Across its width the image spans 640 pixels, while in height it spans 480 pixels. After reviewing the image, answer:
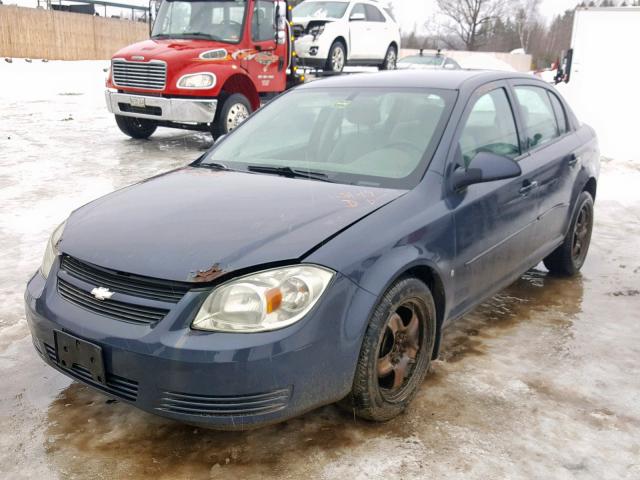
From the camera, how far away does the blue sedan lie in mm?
2391

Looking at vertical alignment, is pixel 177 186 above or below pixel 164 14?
below

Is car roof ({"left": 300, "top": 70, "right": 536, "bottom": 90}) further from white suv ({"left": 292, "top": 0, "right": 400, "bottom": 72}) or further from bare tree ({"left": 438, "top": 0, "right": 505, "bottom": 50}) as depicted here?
bare tree ({"left": 438, "top": 0, "right": 505, "bottom": 50})

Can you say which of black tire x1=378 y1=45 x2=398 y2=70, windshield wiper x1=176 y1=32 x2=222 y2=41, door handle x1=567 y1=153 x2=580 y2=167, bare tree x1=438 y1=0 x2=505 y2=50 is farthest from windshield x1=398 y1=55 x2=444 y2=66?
bare tree x1=438 y1=0 x2=505 y2=50

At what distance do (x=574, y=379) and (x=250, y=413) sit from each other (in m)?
1.92

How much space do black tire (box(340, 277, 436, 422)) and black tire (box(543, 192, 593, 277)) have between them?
221cm

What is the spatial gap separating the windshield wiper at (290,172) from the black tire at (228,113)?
6622mm

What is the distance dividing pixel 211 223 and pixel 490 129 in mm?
1858

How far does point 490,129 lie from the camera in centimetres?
375

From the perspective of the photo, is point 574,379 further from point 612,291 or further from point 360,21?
point 360,21

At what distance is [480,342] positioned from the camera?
12.7ft

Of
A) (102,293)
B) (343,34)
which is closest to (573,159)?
(102,293)

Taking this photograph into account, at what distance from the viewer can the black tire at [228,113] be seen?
10.1 meters

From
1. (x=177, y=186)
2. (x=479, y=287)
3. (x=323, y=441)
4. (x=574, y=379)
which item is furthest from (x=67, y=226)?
(x=574, y=379)

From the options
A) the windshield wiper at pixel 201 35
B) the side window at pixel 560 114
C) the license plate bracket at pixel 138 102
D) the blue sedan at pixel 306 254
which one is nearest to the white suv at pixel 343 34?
the windshield wiper at pixel 201 35
